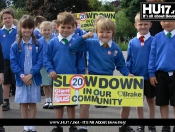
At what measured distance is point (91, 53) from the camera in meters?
4.64

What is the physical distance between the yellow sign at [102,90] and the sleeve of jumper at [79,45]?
1.57ft

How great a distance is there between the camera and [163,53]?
14.9ft

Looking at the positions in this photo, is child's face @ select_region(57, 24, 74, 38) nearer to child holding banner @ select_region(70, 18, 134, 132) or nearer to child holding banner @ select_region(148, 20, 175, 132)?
child holding banner @ select_region(70, 18, 134, 132)

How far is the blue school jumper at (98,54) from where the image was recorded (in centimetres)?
Answer: 459

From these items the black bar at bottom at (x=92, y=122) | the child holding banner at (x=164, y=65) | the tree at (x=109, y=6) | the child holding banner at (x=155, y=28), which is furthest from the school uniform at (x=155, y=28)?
the tree at (x=109, y=6)

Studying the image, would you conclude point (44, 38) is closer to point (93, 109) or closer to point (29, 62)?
point (93, 109)

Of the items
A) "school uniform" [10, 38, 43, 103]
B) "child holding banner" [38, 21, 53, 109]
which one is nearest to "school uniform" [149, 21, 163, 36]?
"school uniform" [10, 38, 43, 103]

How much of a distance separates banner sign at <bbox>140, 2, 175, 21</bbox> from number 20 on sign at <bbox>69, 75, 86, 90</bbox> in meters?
1.28

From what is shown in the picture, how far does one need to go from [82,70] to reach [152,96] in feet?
3.21

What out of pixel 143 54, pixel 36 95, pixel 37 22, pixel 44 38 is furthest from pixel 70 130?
pixel 37 22

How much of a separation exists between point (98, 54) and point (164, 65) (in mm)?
785

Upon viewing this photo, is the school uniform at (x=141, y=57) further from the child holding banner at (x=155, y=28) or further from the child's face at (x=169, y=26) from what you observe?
the child holding banner at (x=155, y=28)

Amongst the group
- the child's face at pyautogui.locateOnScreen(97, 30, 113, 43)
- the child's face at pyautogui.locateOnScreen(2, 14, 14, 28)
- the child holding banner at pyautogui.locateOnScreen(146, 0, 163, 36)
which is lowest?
the child's face at pyautogui.locateOnScreen(97, 30, 113, 43)

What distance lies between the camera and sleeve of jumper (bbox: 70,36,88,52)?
180 inches
